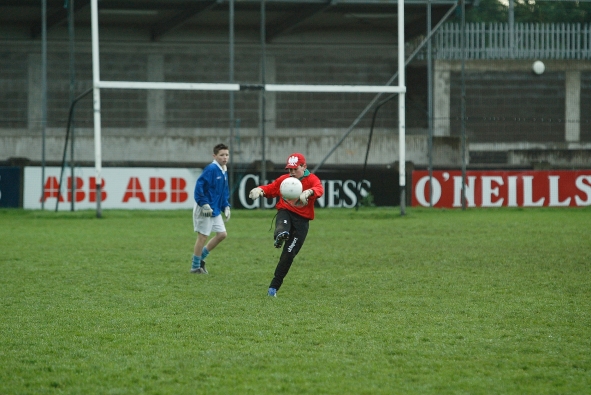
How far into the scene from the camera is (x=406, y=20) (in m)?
31.2

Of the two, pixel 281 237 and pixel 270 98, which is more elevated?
pixel 270 98

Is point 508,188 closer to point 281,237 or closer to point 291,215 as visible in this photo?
point 291,215

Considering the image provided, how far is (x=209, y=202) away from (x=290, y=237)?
226cm

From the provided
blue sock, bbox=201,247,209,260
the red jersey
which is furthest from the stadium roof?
the red jersey

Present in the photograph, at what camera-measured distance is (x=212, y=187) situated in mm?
Answer: 11797

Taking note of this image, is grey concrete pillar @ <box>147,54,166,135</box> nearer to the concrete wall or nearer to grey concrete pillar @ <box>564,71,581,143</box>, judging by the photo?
the concrete wall

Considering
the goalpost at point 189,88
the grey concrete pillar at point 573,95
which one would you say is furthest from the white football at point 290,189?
the grey concrete pillar at point 573,95

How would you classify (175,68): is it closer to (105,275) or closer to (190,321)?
(105,275)

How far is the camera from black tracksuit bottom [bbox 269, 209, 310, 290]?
965 centimetres

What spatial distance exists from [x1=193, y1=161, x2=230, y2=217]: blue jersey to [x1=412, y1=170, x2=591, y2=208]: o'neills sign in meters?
13.8

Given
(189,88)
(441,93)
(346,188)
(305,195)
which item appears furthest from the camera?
(441,93)

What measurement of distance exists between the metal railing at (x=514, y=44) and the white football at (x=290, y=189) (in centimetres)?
2137

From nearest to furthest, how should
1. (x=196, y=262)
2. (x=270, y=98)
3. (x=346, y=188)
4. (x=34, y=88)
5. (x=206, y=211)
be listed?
(x=206, y=211) < (x=196, y=262) < (x=346, y=188) < (x=34, y=88) < (x=270, y=98)

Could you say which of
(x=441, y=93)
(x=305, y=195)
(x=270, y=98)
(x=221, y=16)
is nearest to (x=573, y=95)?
(x=441, y=93)
